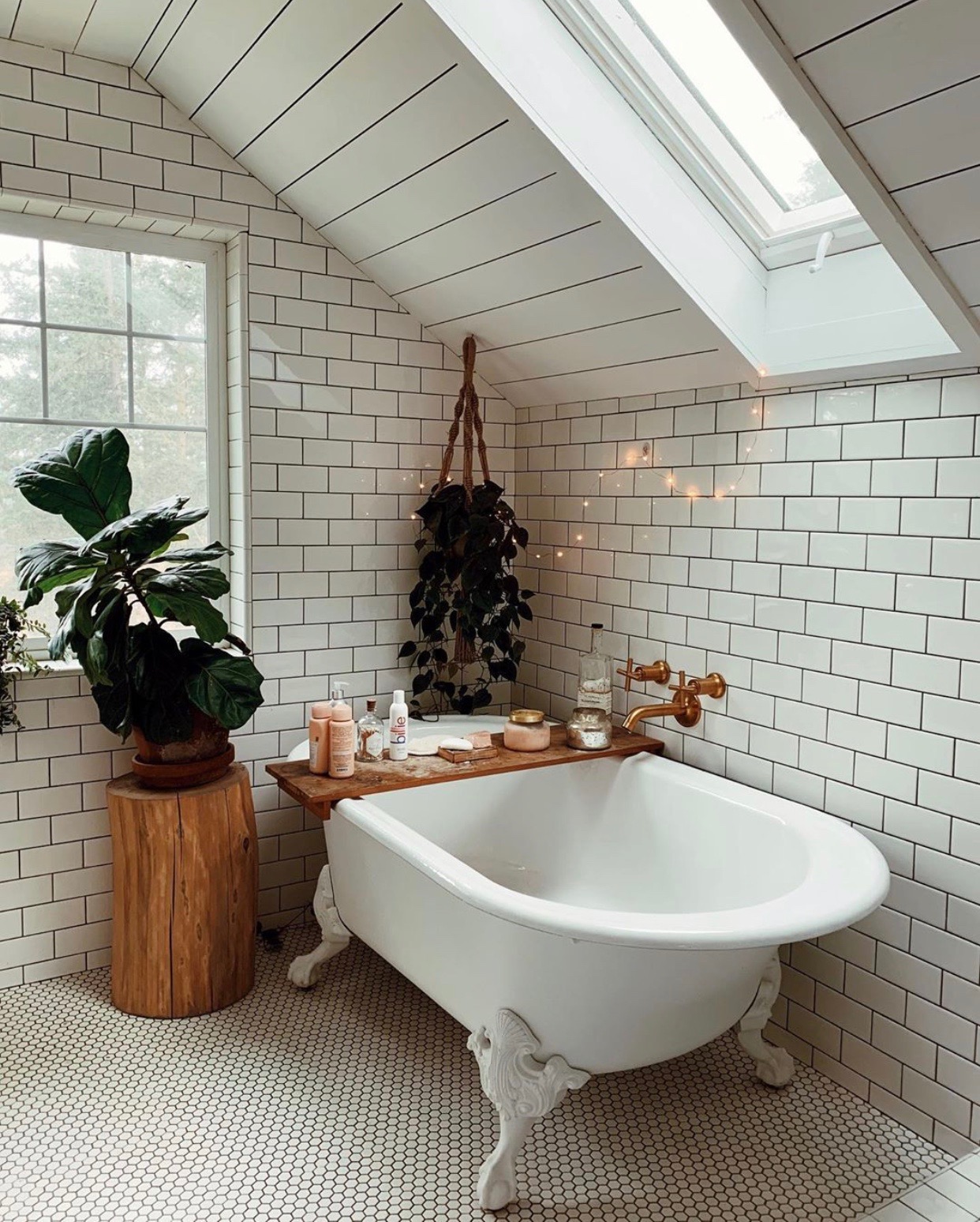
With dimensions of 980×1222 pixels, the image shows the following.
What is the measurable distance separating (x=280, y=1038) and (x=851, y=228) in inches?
102

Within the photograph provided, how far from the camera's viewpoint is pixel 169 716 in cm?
271

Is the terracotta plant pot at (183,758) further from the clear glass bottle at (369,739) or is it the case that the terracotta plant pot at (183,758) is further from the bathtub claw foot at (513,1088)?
the bathtub claw foot at (513,1088)

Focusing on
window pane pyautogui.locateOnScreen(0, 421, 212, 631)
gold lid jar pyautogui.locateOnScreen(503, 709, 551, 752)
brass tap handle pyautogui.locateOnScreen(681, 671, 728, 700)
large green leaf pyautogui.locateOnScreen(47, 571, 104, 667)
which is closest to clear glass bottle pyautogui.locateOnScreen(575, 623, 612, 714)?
gold lid jar pyautogui.locateOnScreen(503, 709, 551, 752)

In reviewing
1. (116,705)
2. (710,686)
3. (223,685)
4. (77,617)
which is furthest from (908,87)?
(116,705)

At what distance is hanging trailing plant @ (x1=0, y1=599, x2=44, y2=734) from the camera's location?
2.84 metres

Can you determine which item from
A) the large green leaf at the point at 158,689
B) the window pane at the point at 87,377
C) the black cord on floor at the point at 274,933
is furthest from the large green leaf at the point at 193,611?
the black cord on floor at the point at 274,933

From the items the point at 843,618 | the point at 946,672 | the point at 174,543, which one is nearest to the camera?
the point at 946,672

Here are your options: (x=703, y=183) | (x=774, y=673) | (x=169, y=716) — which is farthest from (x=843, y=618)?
(x=169, y=716)

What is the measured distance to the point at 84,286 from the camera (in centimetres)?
312

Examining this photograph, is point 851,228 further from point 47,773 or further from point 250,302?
point 47,773

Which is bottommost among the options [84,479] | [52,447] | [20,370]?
[84,479]

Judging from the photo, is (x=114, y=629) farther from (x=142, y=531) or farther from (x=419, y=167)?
(x=419, y=167)

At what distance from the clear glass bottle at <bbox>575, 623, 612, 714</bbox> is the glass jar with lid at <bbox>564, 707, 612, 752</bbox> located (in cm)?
3

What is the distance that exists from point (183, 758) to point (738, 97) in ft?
7.41
